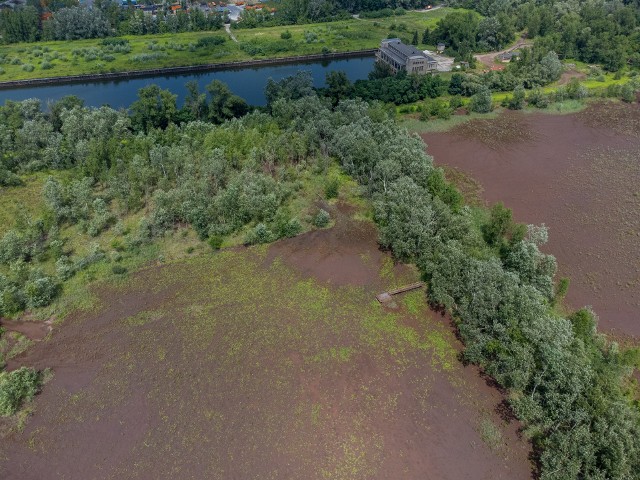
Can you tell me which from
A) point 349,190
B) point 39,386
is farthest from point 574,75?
point 39,386

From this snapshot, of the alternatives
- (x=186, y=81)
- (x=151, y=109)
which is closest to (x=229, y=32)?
(x=186, y=81)

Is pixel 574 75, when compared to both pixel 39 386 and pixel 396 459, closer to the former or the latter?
pixel 396 459

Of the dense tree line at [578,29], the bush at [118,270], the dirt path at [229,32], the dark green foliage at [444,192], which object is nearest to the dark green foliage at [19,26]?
the dirt path at [229,32]

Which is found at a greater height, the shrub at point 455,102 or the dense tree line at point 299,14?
the dense tree line at point 299,14

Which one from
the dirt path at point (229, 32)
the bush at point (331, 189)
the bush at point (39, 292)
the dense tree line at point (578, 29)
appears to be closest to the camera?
the bush at point (39, 292)

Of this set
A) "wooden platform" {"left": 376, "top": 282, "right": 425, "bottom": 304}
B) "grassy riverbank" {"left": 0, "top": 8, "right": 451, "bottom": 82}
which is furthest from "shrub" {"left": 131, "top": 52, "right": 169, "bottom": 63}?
"wooden platform" {"left": 376, "top": 282, "right": 425, "bottom": 304}

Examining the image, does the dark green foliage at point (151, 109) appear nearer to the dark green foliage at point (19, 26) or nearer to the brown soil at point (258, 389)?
the brown soil at point (258, 389)
